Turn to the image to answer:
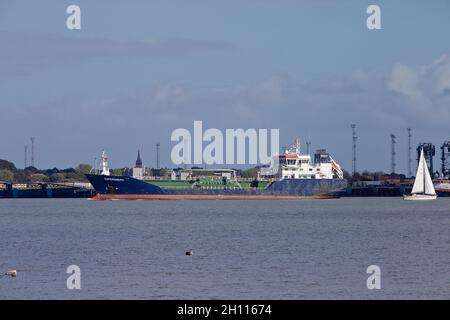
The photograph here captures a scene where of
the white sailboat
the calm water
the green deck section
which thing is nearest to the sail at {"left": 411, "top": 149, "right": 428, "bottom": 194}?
the white sailboat

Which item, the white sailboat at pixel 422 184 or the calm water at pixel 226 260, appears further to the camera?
the white sailboat at pixel 422 184

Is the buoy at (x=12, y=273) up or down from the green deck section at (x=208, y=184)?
down

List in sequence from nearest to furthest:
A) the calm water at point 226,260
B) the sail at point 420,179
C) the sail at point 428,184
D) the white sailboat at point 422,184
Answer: the calm water at point 226,260 < the sail at point 420,179 < the white sailboat at point 422,184 < the sail at point 428,184

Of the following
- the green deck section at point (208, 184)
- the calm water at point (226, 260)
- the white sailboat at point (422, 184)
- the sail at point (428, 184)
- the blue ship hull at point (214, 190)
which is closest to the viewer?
the calm water at point (226, 260)

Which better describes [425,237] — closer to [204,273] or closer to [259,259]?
[259,259]

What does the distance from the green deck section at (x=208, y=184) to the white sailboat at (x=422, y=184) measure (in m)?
24.0

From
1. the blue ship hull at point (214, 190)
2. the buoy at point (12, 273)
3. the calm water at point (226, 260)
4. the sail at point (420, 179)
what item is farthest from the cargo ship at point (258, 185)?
the buoy at point (12, 273)

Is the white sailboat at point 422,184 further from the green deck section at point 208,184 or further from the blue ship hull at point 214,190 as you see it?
the green deck section at point 208,184

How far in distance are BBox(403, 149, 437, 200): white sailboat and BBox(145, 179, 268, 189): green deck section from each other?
24.0m

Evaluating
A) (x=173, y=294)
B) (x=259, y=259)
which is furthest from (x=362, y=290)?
(x=259, y=259)

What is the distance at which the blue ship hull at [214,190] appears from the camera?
504ft

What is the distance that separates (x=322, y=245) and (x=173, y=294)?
25255 mm

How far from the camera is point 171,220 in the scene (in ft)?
324

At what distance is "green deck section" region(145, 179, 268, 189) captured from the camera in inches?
6301
